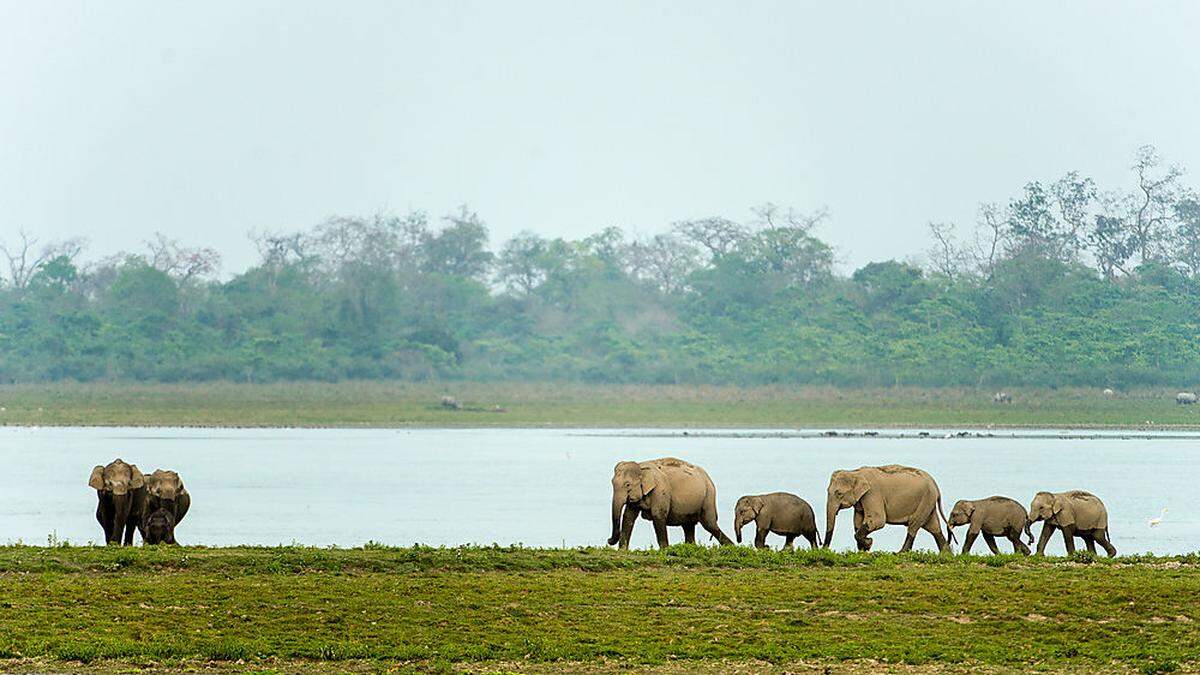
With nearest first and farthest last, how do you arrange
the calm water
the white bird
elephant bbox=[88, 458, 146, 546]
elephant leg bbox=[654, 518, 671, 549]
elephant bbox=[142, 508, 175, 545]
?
elephant bbox=[88, 458, 146, 546] → elephant bbox=[142, 508, 175, 545] → elephant leg bbox=[654, 518, 671, 549] → the calm water → the white bird

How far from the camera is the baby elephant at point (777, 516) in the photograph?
901 inches

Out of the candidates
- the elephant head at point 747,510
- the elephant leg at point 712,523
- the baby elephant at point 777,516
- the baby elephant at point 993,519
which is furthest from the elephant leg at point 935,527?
the elephant leg at point 712,523

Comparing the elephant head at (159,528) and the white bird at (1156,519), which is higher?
the elephant head at (159,528)

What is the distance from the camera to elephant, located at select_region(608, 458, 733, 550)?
2266cm

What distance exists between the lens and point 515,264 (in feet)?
375

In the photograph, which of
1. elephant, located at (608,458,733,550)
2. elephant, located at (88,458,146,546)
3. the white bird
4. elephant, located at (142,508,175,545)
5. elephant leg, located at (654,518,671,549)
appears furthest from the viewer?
the white bird

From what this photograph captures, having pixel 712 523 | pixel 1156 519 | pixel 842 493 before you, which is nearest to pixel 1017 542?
pixel 842 493

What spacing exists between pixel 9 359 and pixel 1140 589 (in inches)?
3429

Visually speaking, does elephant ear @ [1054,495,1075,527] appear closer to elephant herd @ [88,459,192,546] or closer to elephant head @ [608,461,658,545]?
elephant head @ [608,461,658,545]

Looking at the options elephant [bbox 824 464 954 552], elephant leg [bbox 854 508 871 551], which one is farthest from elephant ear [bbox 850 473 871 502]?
elephant leg [bbox 854 508 871 551]

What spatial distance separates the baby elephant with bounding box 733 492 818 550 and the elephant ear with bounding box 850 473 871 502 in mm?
610

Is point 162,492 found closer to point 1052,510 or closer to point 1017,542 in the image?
point 1017,542

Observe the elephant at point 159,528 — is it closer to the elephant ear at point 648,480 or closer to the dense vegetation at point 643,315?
the elephant ear at point 648,480

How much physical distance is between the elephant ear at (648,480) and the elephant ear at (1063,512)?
17.1 ft
